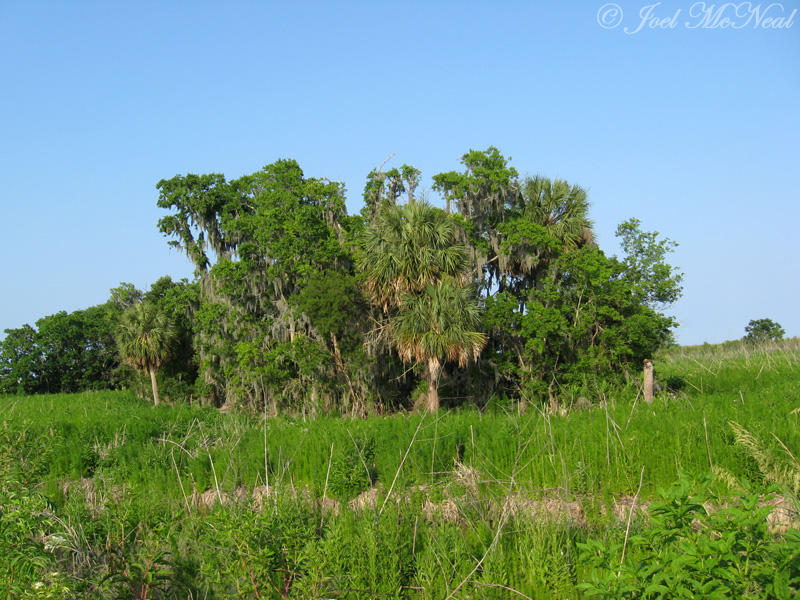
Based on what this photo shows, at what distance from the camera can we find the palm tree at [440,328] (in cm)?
2584

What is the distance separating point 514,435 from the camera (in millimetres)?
13555

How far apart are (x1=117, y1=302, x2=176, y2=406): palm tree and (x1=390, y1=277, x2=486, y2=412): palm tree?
1905cm

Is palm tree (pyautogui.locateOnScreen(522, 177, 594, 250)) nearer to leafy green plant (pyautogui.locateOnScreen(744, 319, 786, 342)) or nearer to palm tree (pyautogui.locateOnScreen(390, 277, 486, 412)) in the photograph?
palm tree (pyautogui.locateOnScreen(390, 277, 486, 412))

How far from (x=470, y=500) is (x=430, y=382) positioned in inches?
698

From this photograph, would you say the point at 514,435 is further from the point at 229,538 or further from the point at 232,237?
the point at 232,237

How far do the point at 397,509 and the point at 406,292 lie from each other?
1880 cm

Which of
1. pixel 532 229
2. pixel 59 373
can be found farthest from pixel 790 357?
pixel 59 373

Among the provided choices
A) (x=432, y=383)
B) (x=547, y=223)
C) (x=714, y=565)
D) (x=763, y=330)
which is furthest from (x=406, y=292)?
(x=763, y=330)

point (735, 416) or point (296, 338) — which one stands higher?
point (296, 338)

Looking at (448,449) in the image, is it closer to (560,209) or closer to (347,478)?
(347,478)

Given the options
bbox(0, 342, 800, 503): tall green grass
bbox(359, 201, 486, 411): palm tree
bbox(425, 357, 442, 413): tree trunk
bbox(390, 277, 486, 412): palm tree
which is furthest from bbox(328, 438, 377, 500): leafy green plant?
bbox(425, 357, 442, 413): tree trunk

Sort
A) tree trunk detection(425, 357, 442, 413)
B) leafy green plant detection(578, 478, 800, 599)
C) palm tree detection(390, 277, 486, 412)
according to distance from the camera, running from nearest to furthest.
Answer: leafy green plant detection(578, 478, 800, 599) < palm tree detection(390, 277, 486, 412) < tree trunk detection(425, 357, 442, 413)

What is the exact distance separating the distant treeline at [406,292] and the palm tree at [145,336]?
2406mm

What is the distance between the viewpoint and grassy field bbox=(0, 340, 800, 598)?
250 inches
